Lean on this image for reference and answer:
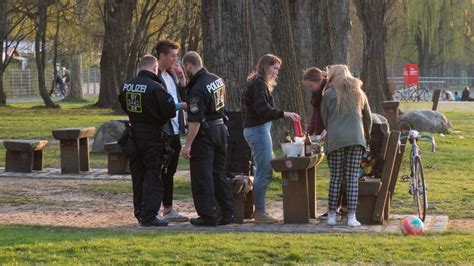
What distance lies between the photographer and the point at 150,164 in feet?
36.6

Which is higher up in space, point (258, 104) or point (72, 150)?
point (258, 104)

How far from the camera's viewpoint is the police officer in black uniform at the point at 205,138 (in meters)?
10.9

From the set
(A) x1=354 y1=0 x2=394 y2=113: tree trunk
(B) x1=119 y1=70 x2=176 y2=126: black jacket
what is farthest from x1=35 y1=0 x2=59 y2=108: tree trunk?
(B) x1=119 y1=70 x2=176 y2=126: black jacket

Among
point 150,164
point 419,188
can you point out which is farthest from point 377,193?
point 150,164

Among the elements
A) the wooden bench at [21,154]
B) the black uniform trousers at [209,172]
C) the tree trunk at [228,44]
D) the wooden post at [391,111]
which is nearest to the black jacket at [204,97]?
the black uniform trousers at [209,172]

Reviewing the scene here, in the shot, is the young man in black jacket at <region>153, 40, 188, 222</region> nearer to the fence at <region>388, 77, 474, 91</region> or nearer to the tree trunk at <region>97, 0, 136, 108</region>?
the tree trunk at <region>97, 0, 136, 108</region>

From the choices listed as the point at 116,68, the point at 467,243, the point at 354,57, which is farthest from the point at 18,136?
the point at 354,57

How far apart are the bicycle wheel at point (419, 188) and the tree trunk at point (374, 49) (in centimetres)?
1714

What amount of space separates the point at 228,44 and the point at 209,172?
4453 millimetres

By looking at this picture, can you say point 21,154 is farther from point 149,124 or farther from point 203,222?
point 203,222

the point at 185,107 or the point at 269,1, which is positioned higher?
the point at 269,1

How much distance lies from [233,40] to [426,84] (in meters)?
52.5

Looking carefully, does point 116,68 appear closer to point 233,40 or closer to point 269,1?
point 269,1

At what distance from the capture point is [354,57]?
59.4 metres
